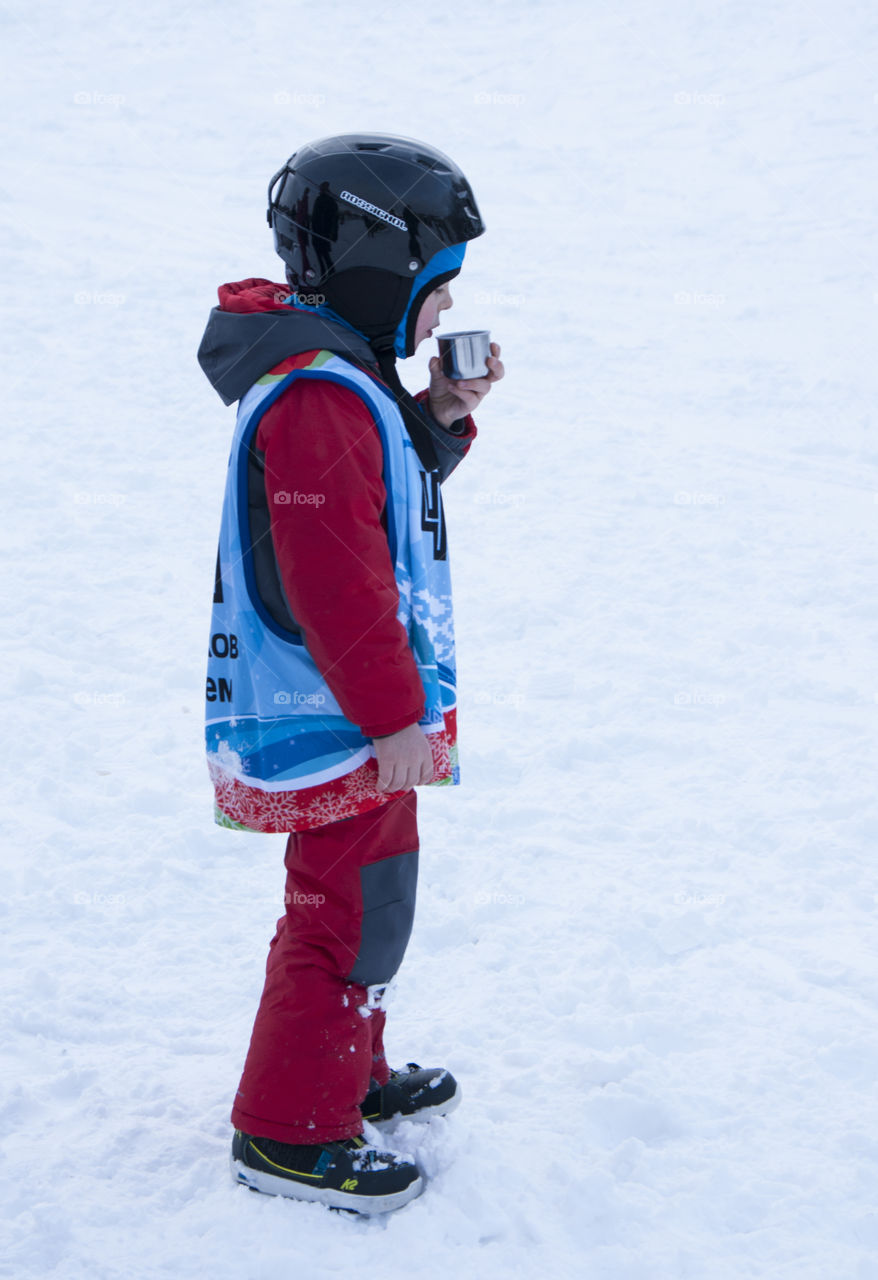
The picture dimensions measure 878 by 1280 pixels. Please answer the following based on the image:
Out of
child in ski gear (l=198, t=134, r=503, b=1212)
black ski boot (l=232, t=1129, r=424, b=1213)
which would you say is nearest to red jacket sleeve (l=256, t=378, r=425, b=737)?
child in ski gear (l=198, t=134, r=503, b=1212)

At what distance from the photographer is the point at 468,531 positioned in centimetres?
572

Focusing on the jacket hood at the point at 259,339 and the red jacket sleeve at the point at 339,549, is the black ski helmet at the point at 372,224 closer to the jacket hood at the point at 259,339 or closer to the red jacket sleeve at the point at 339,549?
the jacket hood at the point at 259,339

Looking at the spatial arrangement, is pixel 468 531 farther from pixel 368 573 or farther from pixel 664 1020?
pixel 368 573

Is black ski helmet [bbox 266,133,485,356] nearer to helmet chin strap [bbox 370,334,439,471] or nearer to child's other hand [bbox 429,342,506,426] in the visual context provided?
helmet chin strap [bbox 370,334,439,471]

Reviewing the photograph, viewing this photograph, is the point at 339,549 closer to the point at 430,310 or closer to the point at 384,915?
the point at 430,310

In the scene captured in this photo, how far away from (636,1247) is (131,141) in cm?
1129

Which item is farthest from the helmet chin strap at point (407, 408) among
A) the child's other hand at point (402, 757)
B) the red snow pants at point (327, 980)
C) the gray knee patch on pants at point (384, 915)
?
the gray knee patch on pants at point (384, 915)

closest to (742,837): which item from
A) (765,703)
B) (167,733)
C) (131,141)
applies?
(765,703)

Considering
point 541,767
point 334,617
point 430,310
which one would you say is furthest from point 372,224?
point 541,767

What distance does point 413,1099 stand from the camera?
2.46 m

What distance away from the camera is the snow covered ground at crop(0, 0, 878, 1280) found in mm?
2273

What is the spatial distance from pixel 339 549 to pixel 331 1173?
1.13 m

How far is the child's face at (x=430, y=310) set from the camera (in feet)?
7.29

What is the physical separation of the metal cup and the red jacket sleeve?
0.30m
